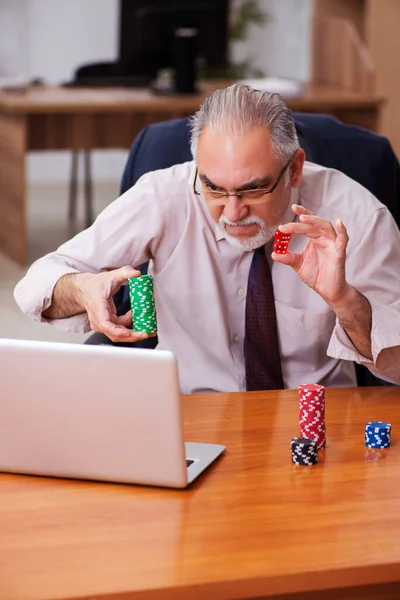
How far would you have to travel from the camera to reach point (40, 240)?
617cm

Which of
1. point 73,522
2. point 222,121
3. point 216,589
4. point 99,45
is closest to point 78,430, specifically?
point 73,522

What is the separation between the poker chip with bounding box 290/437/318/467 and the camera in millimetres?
1482

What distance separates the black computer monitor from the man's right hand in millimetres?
3659

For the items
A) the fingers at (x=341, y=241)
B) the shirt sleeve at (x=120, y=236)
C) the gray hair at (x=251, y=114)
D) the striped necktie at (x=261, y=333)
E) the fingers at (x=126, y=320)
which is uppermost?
the gray hair at (x=251, y=114)

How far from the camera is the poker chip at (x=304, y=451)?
1.48 metres

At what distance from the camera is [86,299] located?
1869mm

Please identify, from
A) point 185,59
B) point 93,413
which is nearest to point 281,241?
point 93,413

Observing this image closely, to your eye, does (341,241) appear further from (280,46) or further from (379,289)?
(280,46)

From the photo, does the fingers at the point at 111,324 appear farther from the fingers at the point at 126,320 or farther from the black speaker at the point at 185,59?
the black speaker at the point at 185,59

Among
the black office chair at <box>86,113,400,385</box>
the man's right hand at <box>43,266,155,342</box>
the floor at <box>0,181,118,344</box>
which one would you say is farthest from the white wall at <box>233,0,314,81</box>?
the man's right hand at <box>43,266,155,342</box>

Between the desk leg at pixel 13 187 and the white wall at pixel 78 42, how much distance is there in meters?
2.47

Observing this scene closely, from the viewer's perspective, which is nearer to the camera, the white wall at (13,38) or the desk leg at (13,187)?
the desk leg at (13,187)

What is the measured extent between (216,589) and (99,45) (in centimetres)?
730

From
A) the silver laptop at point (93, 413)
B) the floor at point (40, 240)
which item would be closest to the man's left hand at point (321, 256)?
the silver laptop at point (93, 413)
